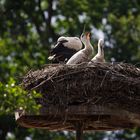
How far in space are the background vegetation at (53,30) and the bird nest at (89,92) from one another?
643 inches

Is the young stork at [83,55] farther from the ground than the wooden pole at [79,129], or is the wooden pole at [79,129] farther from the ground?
the young stork at [83,55]

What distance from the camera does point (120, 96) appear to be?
12.1 meters

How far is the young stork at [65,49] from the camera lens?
14.6 m

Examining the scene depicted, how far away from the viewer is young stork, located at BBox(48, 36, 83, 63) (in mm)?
14648

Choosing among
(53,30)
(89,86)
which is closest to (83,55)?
(89,86)

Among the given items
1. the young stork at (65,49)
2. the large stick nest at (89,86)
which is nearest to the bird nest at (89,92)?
Result: the large stick nest at (89,86)

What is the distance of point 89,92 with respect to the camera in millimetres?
12086

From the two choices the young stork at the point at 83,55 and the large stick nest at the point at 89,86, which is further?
the young stork at the point at 83,55

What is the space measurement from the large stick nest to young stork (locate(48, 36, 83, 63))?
1.93m

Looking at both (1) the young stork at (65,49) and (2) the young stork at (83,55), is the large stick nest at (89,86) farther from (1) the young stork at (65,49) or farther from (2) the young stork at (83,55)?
(1) the young stork at (65,49)

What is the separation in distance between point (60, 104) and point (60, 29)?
826 inches

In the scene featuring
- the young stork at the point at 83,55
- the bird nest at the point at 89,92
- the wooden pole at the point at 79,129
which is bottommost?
the wooden pole at the point at 79,129

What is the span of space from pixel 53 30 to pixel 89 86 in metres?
19.7

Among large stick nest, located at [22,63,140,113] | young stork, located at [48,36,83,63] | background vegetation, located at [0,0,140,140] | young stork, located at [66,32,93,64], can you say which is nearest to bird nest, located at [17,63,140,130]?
large stick nest, located at [22,63,140,113]
